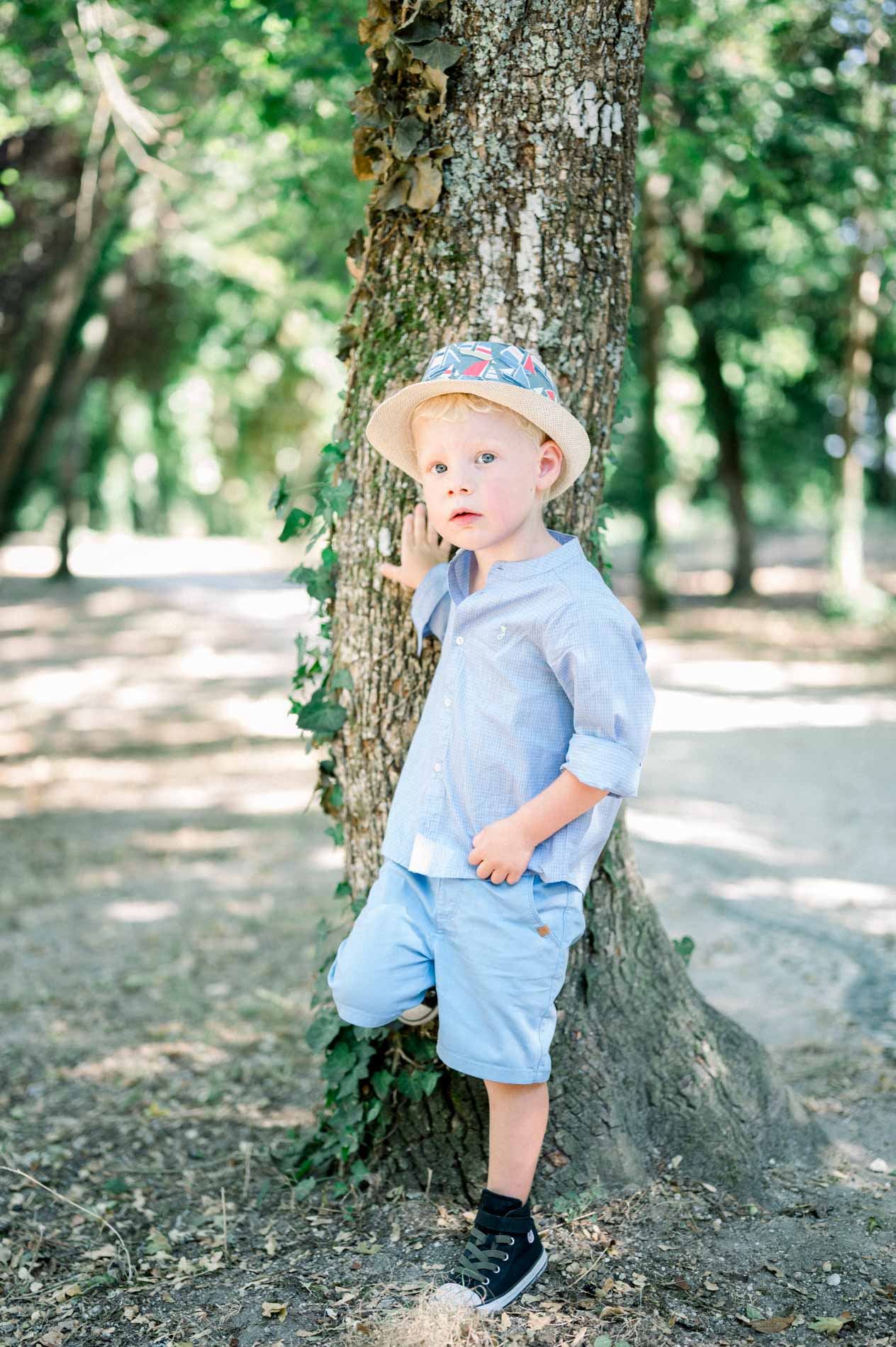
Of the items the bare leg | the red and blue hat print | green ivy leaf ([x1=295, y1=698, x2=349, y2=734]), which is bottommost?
the bare leg

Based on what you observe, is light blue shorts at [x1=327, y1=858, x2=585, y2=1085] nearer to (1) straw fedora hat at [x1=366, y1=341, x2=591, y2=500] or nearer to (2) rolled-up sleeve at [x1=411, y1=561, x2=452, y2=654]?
(2) rolled-up sleeve at [x1=411, y1=561, x2=452, y2=654]

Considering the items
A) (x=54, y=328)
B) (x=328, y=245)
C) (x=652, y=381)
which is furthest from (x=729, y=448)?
(x=54, y=328)

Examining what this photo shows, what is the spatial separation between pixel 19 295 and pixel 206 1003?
822 centimetres

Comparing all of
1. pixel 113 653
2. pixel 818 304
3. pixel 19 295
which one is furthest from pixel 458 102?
pixel 818 304

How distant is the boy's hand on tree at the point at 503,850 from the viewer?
7.30 feet

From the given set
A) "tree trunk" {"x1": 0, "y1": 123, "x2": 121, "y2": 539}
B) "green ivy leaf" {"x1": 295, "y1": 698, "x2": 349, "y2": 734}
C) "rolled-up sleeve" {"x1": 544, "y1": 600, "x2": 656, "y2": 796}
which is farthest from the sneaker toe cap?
"tree trunk" {"x1": 0, "y1": 123, "x2": 121, "y2": 539}

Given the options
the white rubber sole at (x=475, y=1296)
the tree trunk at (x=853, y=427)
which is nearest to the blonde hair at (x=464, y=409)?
the white rubber sole at (x=475, y=1296)

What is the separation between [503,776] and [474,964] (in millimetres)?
379

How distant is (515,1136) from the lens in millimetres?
2377

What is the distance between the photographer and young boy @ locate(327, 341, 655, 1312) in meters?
2.22

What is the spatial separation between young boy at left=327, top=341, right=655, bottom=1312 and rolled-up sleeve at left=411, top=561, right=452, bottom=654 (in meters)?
0.11

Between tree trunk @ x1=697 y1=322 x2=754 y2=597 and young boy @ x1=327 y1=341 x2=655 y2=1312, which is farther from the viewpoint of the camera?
tree trunk @ x1=697 y1=322 x2=754 y2=597

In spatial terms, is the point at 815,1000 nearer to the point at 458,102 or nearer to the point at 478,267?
the point at 478,267

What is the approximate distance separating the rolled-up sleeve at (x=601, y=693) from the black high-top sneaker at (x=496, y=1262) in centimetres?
96
